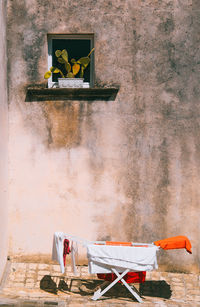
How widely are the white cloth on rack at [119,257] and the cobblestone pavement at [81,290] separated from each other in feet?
1.82

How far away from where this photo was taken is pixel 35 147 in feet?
22.8

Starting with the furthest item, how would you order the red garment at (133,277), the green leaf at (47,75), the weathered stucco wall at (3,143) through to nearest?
1. the green leaf at (47,75)
2. the weathered stucco wall at (3,143)
3. the red garment at (133,277)

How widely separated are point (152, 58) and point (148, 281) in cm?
383

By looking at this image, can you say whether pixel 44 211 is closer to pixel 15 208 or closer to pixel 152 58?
pixel 15 208

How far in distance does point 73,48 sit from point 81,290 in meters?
4.20

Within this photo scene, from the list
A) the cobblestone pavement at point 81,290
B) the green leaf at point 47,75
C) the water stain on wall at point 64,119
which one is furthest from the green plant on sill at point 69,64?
the cobblestone pavement at point 81,290

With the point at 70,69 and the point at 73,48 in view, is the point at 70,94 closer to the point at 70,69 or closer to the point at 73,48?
the point at 70,69

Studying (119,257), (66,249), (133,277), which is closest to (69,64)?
(66,249)

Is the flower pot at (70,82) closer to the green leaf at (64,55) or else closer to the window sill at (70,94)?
the window sill at (70,94)

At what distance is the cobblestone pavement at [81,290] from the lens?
5.93m

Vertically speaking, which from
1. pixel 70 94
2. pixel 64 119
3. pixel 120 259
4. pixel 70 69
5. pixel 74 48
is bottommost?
pixel 120 259

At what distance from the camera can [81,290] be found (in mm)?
6406

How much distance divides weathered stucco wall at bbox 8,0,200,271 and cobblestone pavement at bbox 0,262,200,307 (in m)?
0.28

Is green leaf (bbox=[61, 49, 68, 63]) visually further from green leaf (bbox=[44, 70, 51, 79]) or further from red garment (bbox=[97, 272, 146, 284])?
red garment (bbox=[97, 272, 146, 284])
